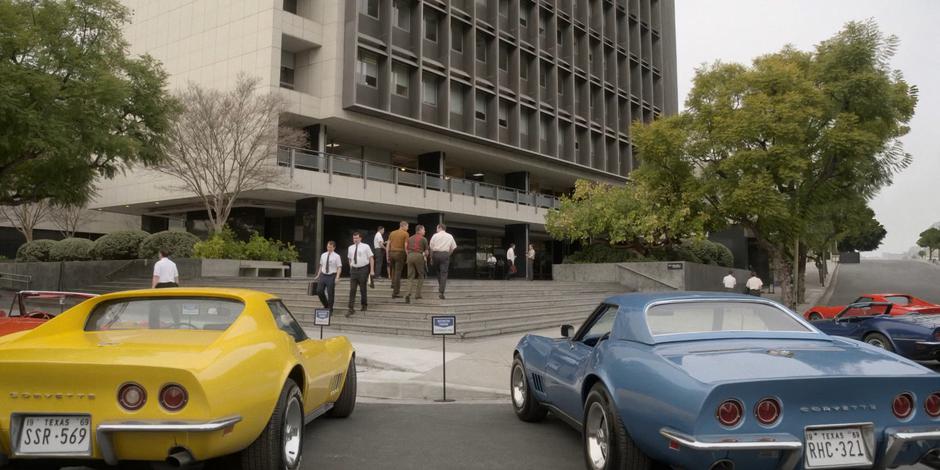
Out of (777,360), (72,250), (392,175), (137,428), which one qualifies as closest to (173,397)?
(137,428)

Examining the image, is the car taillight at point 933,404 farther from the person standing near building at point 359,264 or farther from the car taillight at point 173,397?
the person standing near building at point 359,264

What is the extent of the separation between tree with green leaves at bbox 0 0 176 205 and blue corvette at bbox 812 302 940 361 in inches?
712

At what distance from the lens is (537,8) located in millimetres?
36625

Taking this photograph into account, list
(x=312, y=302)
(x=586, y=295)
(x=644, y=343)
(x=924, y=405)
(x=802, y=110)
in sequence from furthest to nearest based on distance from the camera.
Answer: (x=586, y=295) → (x=802, y=110) → (x=312, y=302) → (x=644, y=343) → (x=924, y=405)

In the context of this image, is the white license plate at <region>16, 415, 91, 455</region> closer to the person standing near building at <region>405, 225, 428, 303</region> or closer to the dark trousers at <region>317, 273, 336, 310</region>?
the dark trousers at <region>317, 273, 336, 310</region>

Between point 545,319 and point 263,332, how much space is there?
42.7ft

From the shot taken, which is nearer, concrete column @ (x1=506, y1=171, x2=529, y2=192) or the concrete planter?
the concrete planter

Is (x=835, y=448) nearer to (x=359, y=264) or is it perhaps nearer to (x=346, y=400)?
(x=346, y=400)

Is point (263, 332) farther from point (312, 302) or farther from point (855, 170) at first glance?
point (855, 170)

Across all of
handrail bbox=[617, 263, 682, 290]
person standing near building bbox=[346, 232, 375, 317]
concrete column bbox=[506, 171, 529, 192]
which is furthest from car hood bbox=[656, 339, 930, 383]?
concrete column bbox=[506, 171, 529, 192]

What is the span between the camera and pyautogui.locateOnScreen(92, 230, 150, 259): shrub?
23734 millimetres

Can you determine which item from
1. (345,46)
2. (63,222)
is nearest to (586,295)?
(345,46)

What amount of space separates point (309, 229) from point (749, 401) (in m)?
24.2

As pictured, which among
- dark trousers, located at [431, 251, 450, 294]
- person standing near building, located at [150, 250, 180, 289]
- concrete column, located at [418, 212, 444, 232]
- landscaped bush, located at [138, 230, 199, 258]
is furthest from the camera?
concrete column, located at [418, 212, 444, 232]
